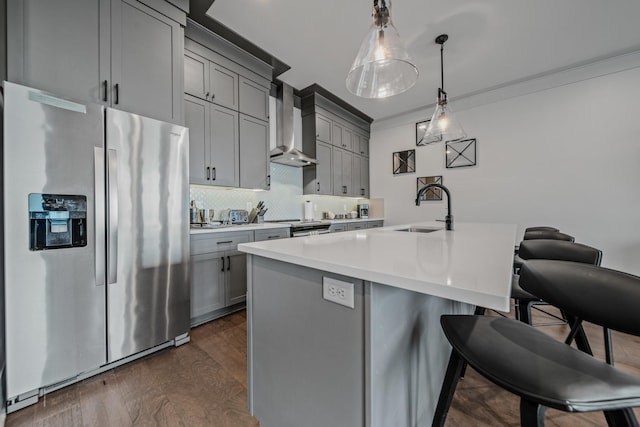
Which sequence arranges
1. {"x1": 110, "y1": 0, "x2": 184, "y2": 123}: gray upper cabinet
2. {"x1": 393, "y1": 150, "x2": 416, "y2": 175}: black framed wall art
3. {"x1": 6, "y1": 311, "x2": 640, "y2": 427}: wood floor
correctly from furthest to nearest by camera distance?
{"x1": 393, "y1": 150, "x2": 416, "y2": 175}: black framed wall art < {"x1": 110, "y1": 0, "x2": 184, "y2": 123}: gray upper cabinet < {"x1": 6, "y1": 311, "x2": 640, "y2": 427}: wood floor

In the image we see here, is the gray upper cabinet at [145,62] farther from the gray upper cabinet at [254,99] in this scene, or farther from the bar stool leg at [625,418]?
the bar stool leg at [625,418]

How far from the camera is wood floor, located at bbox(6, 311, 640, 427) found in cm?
127

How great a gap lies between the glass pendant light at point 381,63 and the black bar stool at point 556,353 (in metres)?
1.21

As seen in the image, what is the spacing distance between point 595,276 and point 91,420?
238 cm

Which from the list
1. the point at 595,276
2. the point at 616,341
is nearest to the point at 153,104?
the point at 595,276

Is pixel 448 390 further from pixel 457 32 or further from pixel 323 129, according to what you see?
pixel 323 129

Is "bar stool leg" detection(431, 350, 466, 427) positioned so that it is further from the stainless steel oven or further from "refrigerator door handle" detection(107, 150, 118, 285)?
the stainless steel oven

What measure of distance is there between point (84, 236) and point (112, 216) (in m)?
0.18

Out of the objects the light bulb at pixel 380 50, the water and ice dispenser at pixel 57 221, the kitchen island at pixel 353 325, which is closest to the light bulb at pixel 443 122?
the light bulb at pixel 380 50

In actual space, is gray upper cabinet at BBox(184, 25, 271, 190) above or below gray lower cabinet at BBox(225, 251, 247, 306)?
above

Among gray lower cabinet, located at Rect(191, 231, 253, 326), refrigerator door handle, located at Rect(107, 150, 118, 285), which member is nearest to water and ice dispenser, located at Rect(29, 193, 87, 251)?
refrigerator door handle, located at Rect(107, 150, 118, 285)

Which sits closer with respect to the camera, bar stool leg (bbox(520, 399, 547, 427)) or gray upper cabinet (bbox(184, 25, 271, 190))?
bar stool leg (bbox(520, 399, 547, 427))

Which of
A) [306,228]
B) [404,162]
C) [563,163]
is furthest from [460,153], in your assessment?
[306,228]

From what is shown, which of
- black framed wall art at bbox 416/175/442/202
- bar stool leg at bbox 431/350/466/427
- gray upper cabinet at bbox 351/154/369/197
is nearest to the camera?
bar stool leg at bbox 431/350/466/427
